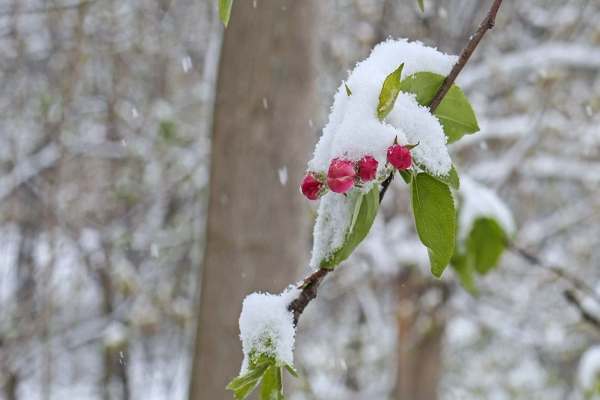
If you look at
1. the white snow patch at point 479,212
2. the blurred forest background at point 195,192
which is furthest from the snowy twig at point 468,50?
the blurred forest background at point 195,192

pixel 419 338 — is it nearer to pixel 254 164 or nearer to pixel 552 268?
pixel 254 164

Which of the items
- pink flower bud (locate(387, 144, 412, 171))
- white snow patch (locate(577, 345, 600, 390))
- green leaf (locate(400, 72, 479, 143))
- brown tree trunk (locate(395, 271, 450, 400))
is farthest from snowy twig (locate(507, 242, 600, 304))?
brown tree trunk (locate(395, 271, 450, 400))

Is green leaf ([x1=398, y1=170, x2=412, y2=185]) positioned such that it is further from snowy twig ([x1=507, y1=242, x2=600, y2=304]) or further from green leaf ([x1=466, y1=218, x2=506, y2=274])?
green leaf ([x1=466, y1=218, x2=506, y2=274])

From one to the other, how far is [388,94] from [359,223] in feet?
0.32

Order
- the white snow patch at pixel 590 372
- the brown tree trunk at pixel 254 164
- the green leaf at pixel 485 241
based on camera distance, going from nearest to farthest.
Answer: the green leaf at pixel 485 241 → the brown tree trunk at pixel 254 164 → the white snow patch at pixel 590 372

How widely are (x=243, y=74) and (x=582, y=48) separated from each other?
7.72ft

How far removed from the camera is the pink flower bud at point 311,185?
20.6 inches

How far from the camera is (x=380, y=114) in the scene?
51 cm

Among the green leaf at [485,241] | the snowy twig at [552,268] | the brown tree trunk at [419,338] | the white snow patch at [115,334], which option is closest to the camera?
the snowy twig at [552,268]

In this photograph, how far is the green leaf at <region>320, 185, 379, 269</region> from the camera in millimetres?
506

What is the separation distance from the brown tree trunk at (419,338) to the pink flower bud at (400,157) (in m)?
2.93

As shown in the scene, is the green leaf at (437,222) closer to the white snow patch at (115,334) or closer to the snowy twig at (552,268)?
the snowy twig at (552,268)

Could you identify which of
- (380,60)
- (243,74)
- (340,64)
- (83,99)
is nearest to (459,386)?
(340,64)

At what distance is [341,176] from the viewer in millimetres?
491
